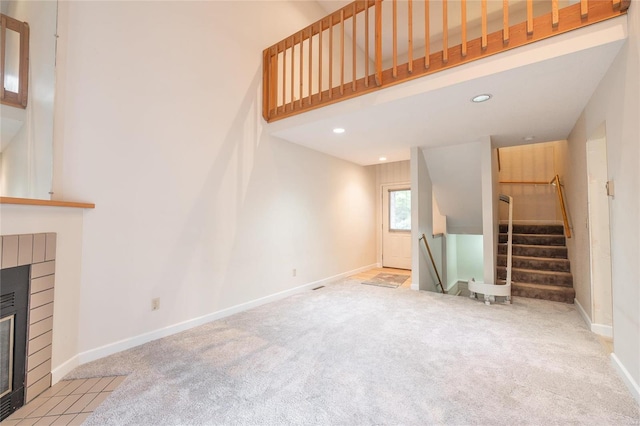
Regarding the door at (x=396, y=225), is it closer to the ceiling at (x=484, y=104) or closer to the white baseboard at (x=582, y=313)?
the ceiling at (x=484, y=104)

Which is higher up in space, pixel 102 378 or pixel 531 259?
pixel 531 259

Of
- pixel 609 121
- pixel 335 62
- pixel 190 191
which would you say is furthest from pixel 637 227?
pixel 335 62

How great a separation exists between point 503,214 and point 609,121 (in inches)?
161

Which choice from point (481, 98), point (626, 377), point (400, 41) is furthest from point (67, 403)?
point (400, 41)

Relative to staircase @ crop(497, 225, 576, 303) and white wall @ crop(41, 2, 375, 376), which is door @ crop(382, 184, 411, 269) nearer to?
staircase @ crop(497, 225, 576, 303)

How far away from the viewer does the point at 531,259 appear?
418 cm

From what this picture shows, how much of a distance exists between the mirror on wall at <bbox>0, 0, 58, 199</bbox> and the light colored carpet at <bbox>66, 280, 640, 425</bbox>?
140cm

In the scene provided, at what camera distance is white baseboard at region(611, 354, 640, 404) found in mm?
1589

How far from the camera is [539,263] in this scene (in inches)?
162

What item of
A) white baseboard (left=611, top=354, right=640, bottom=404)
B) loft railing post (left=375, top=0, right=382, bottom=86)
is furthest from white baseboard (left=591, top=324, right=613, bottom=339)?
loft railing post (left=375, top=0, right=382, bottom=86)

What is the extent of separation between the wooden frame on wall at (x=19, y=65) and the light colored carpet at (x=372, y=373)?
6.13 ft

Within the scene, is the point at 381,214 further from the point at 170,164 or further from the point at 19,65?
the point at 19,65

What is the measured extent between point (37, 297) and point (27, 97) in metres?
1.31

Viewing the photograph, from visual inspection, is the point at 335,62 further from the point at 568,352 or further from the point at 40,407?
the point at 40,407
